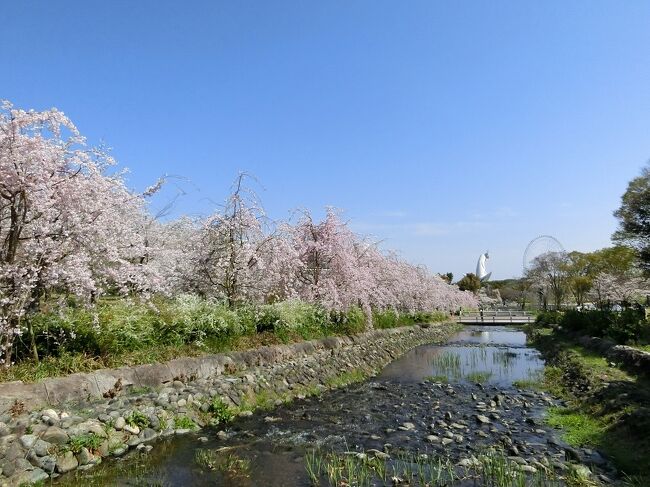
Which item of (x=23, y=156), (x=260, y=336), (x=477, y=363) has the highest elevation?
(x=23, y=156)

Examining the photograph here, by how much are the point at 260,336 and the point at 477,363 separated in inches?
447

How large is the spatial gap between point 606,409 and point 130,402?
33.5ft

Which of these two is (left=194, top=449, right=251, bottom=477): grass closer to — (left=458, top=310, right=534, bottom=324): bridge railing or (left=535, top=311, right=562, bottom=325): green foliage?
(left=535, top=311, right=562, bottom=325): green foliage

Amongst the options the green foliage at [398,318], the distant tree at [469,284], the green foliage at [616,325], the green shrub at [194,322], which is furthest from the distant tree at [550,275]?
the green shrub at [194,322]

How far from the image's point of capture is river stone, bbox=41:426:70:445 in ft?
21.9

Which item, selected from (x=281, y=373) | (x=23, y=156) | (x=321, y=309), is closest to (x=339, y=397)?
(x=281, y=373)

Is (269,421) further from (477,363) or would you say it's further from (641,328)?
(641,328)

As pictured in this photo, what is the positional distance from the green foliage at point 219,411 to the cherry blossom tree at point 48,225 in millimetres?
3142

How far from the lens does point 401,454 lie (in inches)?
306

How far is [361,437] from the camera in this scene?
888 centimetres

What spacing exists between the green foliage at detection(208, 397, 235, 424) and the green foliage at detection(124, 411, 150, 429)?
1671 mm

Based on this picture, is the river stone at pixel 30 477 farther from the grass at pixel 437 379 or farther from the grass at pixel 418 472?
the grass at pixel 437 379

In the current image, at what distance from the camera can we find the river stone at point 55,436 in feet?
21.9

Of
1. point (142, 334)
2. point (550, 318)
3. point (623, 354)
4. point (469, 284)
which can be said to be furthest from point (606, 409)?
point (469, 284)
